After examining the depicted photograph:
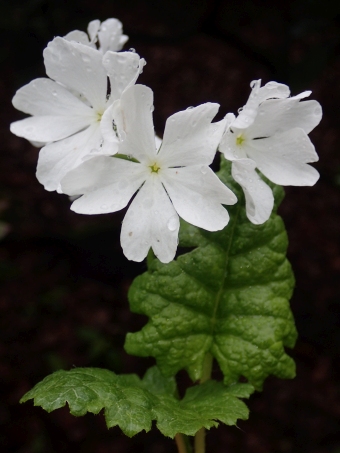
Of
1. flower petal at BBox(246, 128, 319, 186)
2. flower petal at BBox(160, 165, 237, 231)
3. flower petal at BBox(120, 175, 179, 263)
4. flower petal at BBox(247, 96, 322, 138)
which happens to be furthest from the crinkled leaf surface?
flower petal at BBox(247, 96, 322, 138)

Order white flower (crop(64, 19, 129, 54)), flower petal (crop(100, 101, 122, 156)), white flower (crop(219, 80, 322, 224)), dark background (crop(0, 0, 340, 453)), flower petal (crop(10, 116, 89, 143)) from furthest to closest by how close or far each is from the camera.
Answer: dark background (crop(0, 0, 340, 453)) < white flower (crop(64, 19, 129, 54)) < flower petal (crop(10, 116, 89, 143)) < white flower (crop(219, 80, 322, 224)) < flower petal (crop(100, 101, 122, 156))

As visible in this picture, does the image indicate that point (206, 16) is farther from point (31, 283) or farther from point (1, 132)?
point (31, 283)

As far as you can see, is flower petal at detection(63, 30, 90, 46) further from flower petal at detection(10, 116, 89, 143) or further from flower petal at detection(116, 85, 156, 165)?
flower petal at detection(116, 85, 156, 165)

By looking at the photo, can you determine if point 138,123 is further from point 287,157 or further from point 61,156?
point 287,157

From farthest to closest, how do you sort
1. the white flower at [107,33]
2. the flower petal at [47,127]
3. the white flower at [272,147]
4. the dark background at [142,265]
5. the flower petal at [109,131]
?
the dark background at [142,265], the white flower at [107,33], the flower petal at [47,127], the white flower at [272,147], the flower petal at [109,131]

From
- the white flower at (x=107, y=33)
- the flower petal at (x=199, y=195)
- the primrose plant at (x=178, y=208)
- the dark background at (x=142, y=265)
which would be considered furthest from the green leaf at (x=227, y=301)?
the dark background at (x=142, y=265)

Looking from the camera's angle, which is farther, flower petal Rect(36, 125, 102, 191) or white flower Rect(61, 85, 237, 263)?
flower petal Rect(36, 125, 102, 191)

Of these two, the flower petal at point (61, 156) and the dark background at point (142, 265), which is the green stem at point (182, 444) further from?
the dark background at point (142, 265)

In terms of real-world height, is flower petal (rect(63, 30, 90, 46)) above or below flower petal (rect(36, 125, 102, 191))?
above
